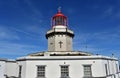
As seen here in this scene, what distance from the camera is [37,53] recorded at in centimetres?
2461

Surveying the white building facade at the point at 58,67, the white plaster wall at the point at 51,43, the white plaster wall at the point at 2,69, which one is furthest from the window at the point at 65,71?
the white plaster wall at the point at 2,69

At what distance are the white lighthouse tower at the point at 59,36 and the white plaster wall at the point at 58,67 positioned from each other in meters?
6.97

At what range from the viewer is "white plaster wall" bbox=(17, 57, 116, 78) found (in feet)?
65.2

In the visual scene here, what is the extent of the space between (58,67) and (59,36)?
8.80 m

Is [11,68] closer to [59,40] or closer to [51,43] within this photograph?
[51,43]

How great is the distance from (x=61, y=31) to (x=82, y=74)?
10.4 m

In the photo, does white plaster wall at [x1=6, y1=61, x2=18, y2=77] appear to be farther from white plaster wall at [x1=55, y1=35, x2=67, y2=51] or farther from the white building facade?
white plaster wall at [x1=55, y1=35, x2=67, y2=51]

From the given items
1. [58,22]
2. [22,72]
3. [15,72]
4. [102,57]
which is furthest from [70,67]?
[58,22]

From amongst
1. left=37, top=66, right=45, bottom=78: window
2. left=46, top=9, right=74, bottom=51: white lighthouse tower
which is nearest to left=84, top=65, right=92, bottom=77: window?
left=37, top=66, right=45, bottom=78: window

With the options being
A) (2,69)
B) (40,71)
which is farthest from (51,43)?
(2,69)

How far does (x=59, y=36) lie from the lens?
27.9m

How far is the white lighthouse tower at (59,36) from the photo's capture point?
27359mm

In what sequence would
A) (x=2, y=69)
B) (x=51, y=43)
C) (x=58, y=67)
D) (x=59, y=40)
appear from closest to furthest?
(x=58, y=67)
(x=2, y=69)
(x=59, y=40)
(x=51, y=43)

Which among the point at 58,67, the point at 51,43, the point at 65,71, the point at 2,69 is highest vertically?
the point at 51,43
